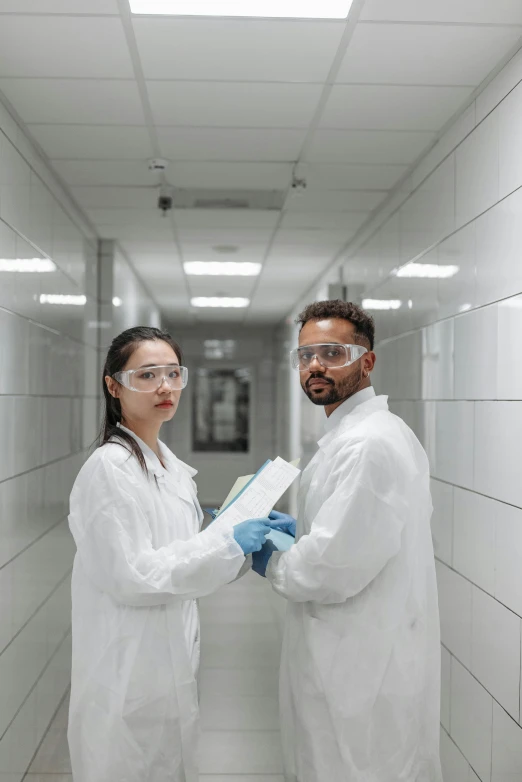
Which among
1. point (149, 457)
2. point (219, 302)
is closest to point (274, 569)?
point (149, 457)

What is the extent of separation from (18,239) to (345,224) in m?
2.31

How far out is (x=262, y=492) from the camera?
6.08ft

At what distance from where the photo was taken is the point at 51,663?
3268mm

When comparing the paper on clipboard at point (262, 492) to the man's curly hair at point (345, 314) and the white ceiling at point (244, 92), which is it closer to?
the man's curly hair at point (345, 314)

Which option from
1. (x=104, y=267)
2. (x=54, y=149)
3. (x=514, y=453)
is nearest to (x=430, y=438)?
(x=514, y=453)

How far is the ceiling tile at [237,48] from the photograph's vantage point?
2.07 m

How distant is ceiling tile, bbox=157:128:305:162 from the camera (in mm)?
2949

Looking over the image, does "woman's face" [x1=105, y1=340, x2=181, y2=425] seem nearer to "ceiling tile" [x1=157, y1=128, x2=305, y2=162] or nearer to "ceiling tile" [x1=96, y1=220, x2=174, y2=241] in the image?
"ceiling tile" [x1=157, y1=128, x2=305, y2=162]

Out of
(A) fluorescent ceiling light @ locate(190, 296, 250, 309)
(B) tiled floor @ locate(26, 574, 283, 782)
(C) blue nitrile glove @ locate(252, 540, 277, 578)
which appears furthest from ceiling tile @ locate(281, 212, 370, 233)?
(A) fluorescent ceiling light @ locate(190, 296, 250, 309)

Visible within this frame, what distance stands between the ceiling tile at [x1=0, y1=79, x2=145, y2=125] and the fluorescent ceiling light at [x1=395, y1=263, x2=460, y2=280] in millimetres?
1289

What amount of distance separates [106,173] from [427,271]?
1.56 m

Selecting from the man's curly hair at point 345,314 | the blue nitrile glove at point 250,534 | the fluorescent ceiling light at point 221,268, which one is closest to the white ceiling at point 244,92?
the man's curly hair at point 345,314

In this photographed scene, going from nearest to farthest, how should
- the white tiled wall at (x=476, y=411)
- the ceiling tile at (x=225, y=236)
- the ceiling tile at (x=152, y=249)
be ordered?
1. the white tiled wall at (x=476, y=411)
2. the ceiling tile at (x=225, y=236)
3. the ceiling tile at (x=152, y=249)

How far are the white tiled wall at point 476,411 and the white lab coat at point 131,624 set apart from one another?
38.1 inches
